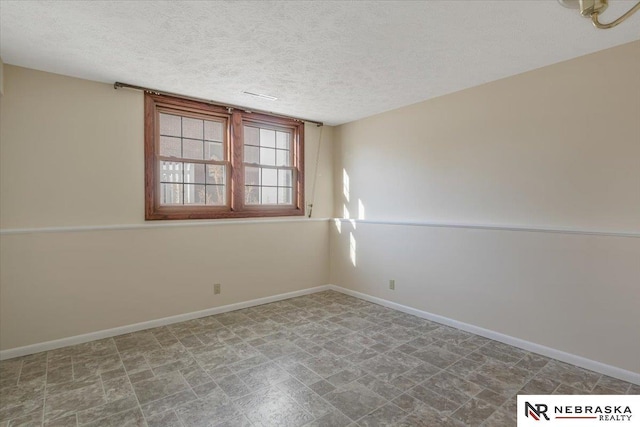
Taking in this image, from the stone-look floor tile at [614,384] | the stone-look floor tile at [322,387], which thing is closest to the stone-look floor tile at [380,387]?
the stone-look floor tile at [322,387]

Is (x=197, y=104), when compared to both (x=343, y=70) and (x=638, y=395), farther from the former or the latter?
(x=638, y=395)

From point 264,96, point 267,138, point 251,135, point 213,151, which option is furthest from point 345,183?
point 213,151

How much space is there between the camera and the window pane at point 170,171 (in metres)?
3.84

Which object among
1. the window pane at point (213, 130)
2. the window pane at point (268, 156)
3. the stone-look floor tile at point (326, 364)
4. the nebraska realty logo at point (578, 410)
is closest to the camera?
the nebraska realty logo at point (578, 410)

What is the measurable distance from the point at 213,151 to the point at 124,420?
302 cm

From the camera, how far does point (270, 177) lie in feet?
15.9

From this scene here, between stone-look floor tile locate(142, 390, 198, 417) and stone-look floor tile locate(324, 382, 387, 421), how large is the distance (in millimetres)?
983

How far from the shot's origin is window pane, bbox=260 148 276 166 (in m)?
4.72

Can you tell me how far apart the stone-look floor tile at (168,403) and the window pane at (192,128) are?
9.36 feet

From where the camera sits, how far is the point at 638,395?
234cm

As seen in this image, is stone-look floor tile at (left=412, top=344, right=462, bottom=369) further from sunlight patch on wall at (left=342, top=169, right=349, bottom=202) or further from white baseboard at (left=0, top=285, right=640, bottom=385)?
sunlight patch on wall at (left=342, top=169, right=349, bottom=202)

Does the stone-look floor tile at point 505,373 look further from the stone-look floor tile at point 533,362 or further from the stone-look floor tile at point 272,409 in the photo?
the stone-look floor tile at point 272,409

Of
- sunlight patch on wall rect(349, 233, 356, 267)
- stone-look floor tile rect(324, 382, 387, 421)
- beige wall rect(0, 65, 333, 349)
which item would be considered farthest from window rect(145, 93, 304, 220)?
stone-look floor tile rect(324, 382, 387, 421)

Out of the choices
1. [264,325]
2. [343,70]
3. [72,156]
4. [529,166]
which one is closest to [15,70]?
[72,156]
